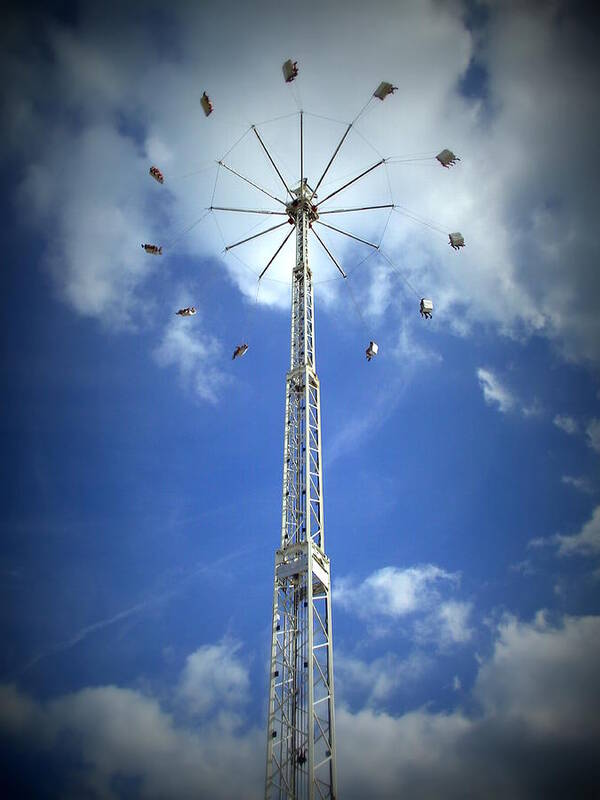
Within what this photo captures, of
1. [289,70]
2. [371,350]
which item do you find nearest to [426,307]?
[371,350]

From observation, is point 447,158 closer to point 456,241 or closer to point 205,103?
point 456,241

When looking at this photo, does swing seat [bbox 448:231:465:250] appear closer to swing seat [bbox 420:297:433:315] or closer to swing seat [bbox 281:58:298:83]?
swing seat [bbox 420:297:433:315]

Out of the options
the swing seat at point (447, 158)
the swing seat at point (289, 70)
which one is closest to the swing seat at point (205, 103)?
the swing seat at point (289, 70)

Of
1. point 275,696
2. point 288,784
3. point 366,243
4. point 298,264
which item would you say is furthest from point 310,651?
point 366,243

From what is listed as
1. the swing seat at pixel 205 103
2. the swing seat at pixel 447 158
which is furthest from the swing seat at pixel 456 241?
the swing seat at pixel 205 103

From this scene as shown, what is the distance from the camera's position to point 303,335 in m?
38.6

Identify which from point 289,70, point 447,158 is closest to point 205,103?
point 289,70

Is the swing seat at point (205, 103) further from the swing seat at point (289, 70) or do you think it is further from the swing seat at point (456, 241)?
the swing seat at point (456, 241)

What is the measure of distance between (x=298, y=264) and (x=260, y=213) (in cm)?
644

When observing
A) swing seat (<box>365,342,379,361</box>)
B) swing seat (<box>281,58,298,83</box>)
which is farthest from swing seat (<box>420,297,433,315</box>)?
swing seat (<box>281,58,298,83</box>)

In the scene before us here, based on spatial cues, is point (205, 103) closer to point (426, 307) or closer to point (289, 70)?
point (289, 70)

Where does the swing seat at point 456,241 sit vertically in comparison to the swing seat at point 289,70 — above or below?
below

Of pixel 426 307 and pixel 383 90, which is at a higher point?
pixel 383 90

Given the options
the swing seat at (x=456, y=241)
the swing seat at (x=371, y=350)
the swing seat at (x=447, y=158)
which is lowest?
the swing seat at (x=371, y=350)
